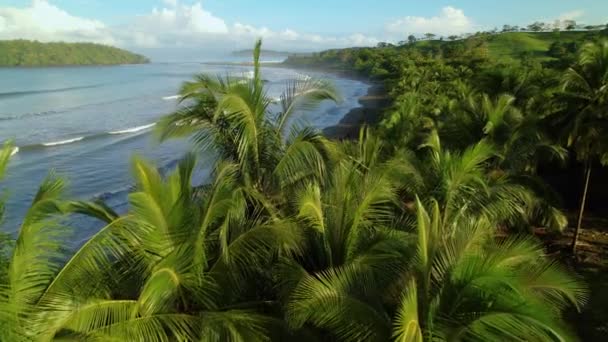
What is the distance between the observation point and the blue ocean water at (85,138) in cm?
1888

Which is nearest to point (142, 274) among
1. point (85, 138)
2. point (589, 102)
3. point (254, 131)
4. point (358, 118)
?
point (254, 131)

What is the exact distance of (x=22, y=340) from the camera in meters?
4.13

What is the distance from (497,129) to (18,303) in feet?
37.0

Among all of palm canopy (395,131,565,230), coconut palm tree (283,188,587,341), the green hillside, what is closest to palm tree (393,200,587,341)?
coconut palm tree (283,188,587,341)

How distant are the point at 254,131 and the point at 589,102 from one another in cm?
925

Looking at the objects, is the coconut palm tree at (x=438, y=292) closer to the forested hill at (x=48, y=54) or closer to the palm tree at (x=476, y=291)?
the palm tree at (x=476, y=291)

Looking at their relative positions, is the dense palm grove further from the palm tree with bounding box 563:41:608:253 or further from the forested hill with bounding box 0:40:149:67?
the forested hill with bounding box 0:40:149:67

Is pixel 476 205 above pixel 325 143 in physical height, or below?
below

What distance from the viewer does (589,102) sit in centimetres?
1140

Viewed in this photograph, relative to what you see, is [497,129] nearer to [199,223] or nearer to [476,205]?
[476,205]

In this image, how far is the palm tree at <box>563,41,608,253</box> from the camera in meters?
11.2

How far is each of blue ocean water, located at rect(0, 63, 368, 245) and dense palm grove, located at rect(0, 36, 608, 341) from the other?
76 cm

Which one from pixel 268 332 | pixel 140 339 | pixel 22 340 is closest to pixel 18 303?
pixel 22 340

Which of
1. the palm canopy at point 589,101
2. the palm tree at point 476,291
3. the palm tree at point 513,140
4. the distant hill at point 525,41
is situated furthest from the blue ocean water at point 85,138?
the distant hill at point 525,41
